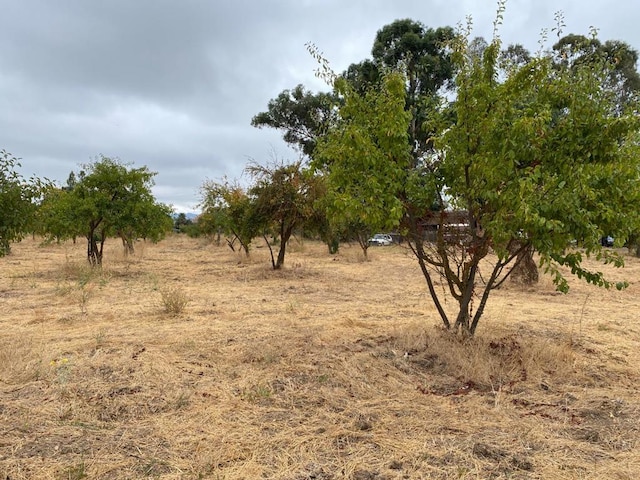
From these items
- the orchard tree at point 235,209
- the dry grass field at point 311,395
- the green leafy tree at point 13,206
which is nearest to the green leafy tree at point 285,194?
the orchard tree at point 235,209

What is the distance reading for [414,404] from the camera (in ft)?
12.8

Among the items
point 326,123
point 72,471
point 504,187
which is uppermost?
point 326,123

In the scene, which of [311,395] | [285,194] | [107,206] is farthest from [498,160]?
[107,206]

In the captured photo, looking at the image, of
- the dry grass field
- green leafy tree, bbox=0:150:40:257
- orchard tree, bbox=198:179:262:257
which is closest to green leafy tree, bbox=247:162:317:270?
orchard tree, bbox=198:179:262:257

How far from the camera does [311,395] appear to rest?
4.04m

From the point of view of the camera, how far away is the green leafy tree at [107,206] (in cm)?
1456

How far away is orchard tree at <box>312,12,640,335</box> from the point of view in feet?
13.7

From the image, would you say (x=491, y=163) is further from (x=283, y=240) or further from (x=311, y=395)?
(x=283, y=240)

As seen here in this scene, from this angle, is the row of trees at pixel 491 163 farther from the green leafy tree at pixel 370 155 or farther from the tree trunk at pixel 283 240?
the tree trunk at pixel 283 240

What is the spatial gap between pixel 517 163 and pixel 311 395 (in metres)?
3.08

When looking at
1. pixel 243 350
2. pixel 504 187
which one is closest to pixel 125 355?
pixel 243 350

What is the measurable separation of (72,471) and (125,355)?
2.55m

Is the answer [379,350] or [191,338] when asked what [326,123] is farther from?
[191,338]

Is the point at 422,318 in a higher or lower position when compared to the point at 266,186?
lower
